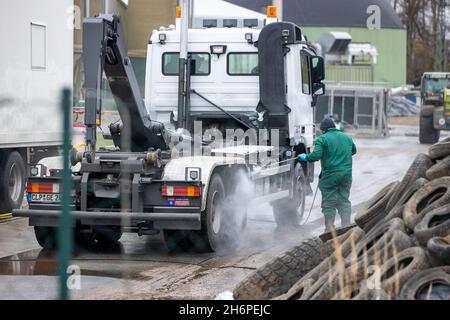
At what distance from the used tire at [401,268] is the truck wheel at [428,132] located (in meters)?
29.9

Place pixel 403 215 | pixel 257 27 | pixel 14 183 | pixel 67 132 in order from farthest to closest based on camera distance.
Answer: pixel 14 183 → pixel 257 27 → pixel 403 215 → pixel 67 132

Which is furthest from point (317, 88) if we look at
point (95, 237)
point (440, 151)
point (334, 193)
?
point (440, 151)

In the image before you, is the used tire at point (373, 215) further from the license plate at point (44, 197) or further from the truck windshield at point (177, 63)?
the truck windshield at point (177, 63)

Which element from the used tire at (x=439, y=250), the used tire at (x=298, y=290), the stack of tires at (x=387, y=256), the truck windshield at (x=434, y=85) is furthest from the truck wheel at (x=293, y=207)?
the truck windshield at (x=434, y=85)

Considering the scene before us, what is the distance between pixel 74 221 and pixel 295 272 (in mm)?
3515

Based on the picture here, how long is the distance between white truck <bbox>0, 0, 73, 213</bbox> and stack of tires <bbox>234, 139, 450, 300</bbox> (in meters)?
6.14

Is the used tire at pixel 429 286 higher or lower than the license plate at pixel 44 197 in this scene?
lower

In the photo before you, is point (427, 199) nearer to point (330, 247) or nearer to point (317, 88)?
point (330, 247)

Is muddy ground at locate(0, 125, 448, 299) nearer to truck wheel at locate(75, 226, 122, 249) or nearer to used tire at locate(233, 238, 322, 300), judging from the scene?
truck wheel at locate(75, 226, 122, 249)

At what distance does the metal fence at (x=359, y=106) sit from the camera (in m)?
39.5

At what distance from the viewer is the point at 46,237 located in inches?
418

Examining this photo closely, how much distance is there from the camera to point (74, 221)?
1002 cm
